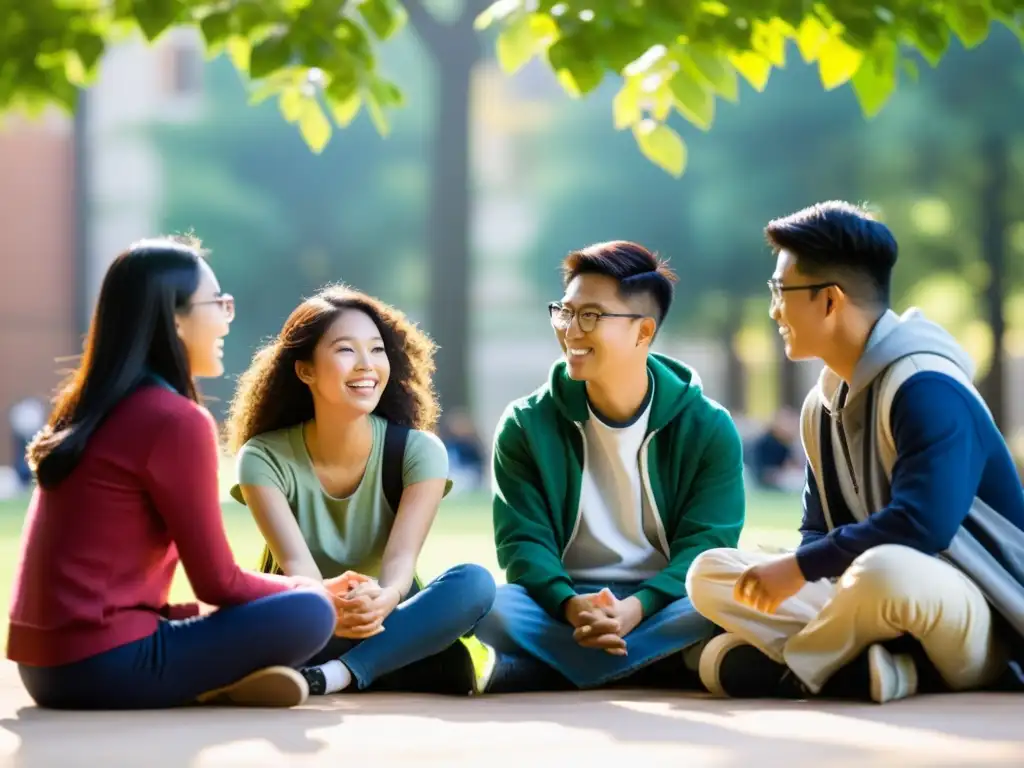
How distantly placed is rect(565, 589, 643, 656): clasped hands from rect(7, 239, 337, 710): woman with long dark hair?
0.83 metres

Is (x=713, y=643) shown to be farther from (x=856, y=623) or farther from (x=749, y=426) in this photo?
(x=749, y=426)

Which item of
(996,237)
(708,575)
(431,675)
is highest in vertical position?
(996,237)

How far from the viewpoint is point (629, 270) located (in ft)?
17.5

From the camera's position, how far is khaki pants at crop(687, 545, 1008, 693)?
434 cm

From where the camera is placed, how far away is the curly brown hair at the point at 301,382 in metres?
5.33

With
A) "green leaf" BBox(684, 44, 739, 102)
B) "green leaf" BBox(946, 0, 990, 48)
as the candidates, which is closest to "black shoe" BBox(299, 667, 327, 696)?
"green leaf" BBox(684, 44, 739, 102)

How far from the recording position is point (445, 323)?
22.7 m

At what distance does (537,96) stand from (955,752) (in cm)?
3737

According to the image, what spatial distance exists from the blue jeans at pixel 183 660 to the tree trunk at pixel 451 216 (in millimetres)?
18267

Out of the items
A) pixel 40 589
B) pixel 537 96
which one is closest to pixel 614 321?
pixel 40 589

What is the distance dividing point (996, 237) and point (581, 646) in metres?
19.1

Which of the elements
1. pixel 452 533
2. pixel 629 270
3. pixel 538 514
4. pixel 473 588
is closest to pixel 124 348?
pixel 473 588

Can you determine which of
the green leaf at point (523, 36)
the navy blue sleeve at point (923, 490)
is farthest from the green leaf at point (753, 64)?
the navy blue sleeve at point (923, 490)

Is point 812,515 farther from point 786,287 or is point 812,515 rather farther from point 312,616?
point 312,616
